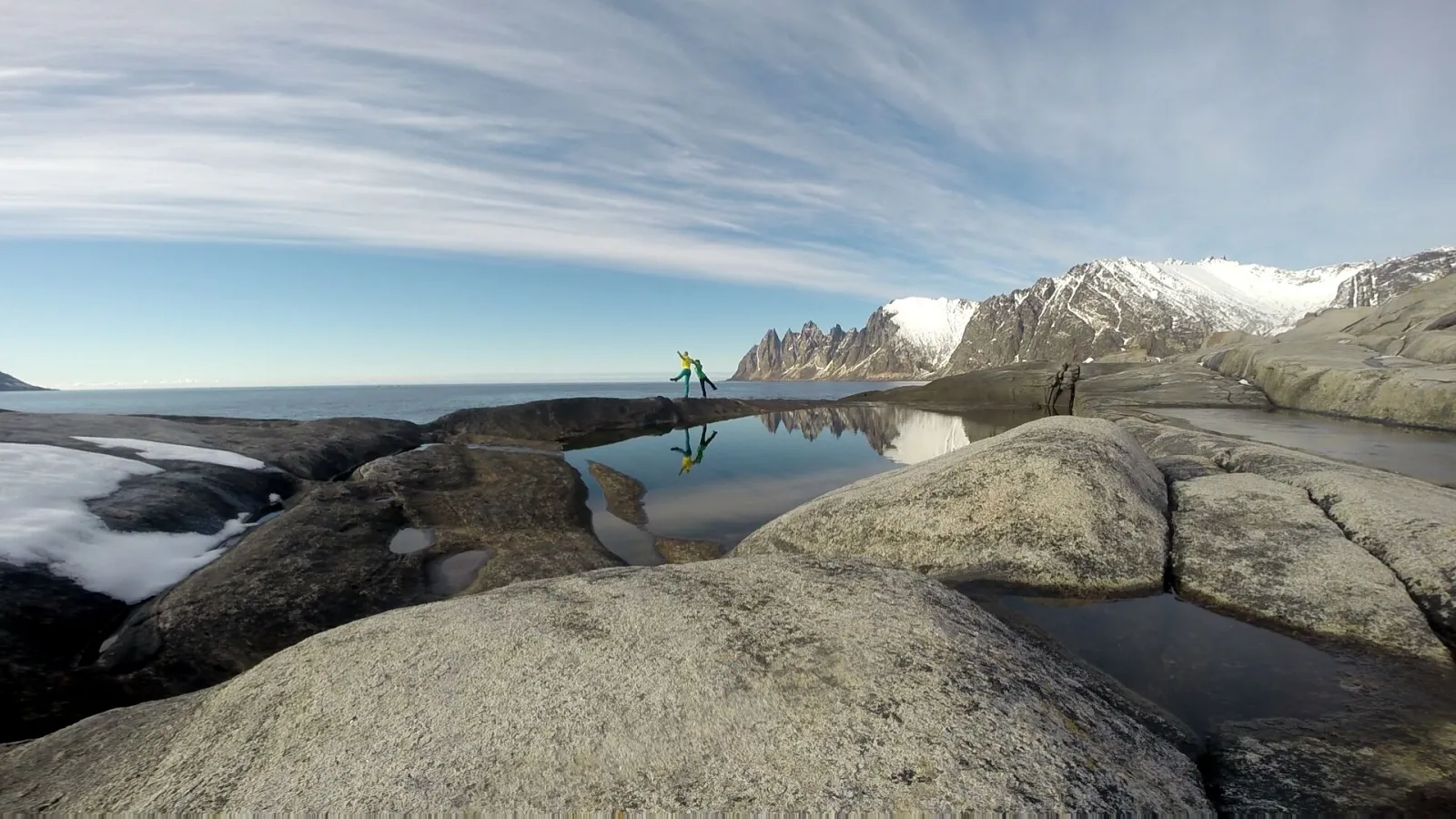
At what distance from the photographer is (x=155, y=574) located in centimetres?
888

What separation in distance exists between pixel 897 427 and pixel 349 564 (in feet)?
94.2

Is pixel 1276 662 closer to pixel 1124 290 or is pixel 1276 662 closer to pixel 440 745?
pixel 440 745

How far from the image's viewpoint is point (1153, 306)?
168 m

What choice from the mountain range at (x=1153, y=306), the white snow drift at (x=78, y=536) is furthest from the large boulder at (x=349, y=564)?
the mountain range at (x=1153, y=306)

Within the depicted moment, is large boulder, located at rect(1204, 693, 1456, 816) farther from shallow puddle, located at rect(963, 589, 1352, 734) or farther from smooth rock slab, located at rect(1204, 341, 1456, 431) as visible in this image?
smooth rock slab, located at rect(1204, 341, 1456, 431)

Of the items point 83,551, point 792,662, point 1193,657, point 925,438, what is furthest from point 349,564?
point 925,438

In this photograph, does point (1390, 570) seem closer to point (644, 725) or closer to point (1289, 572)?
point (1289, 572)

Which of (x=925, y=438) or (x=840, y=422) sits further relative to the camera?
(x=840, y=422)

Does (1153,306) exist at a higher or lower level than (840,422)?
higher

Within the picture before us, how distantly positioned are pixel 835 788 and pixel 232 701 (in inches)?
189

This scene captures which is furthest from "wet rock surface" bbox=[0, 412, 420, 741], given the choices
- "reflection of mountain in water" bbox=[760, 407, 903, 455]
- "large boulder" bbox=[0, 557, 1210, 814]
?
"reflection of mountain in water" bbox=[760, 407, 903, 455]

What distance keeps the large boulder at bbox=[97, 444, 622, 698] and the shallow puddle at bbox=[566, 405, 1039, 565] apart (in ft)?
5.86

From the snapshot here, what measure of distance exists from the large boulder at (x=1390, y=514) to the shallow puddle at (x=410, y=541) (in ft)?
49.0

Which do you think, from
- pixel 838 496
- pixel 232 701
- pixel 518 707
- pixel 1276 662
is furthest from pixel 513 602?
pixel 1276 662
